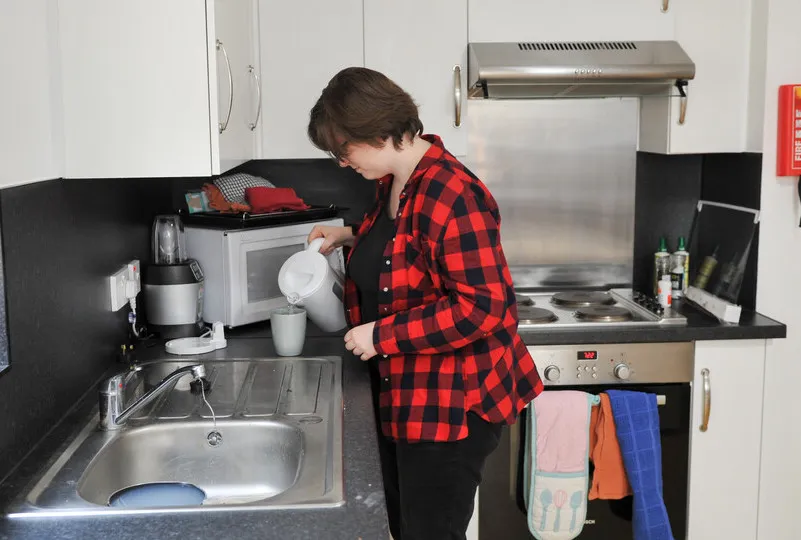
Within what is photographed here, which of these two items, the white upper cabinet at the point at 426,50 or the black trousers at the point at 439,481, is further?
the white upper cabinet at the point at 426,50

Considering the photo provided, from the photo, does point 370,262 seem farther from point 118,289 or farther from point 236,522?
point 236,522

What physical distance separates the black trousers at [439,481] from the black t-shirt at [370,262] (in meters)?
0.33

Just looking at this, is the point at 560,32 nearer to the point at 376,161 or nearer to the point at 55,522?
the point at 376,161

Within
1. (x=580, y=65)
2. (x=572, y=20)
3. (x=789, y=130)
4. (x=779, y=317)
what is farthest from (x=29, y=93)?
(x=779, y=317)

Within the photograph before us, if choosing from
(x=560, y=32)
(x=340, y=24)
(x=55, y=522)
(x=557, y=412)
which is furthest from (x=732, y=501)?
(x=55, y=522)

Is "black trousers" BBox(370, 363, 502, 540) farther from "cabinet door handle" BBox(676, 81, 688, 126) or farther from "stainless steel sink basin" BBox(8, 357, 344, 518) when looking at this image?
"cabinet door handle" BBox(676, 81, 688, 126)

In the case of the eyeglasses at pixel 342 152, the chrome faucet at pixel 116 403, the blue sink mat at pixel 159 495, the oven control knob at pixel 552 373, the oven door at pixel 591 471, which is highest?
Answer: the eyeglasses at pixel 342 152

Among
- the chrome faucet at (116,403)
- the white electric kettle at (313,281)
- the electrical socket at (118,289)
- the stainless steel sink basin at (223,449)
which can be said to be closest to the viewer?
the stainless steel sink basin at (223,449)

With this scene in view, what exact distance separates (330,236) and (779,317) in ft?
4.57

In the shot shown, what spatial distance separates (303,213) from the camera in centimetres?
278

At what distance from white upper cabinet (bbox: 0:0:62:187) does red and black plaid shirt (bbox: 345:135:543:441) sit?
0.68 meters

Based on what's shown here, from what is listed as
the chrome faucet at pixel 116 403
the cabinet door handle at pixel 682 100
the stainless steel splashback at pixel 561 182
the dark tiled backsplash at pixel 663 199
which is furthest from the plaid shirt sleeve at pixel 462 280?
the dark tiled backsplash at pixel 663 199

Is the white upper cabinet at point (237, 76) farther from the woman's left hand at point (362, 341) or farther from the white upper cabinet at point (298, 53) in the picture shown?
the woman's left hand at point (362, 341)

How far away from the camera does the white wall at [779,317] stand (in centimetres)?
271
